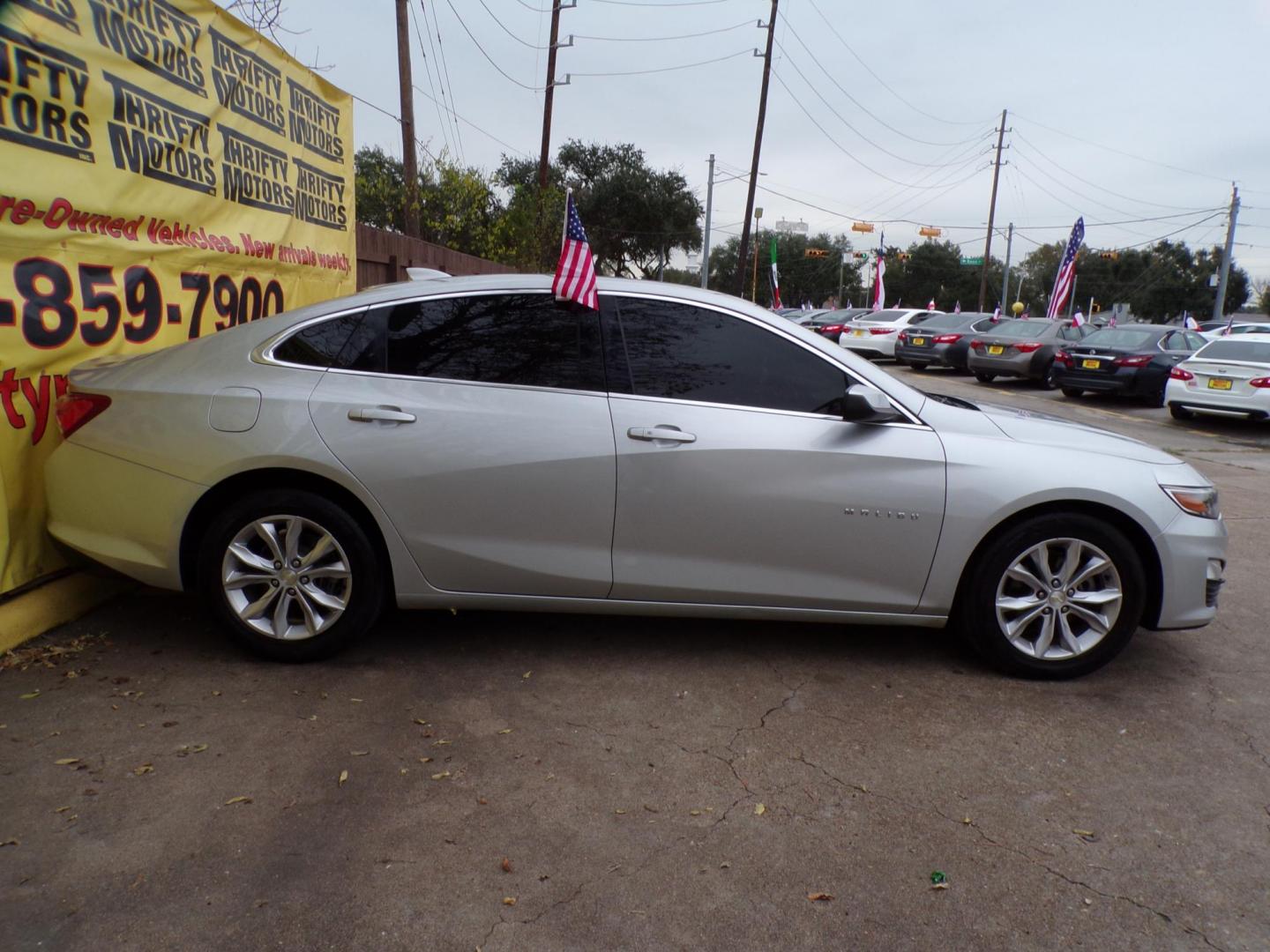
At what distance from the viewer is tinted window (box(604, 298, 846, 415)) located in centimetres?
386

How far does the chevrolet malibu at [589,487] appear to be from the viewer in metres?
3.72

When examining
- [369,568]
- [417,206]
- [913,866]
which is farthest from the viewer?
[417,206]

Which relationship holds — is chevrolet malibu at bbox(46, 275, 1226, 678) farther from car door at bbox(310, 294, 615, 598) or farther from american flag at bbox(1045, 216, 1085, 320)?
american flag at bbox(1045, 216, 1085, 320)

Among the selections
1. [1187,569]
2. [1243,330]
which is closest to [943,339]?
[1243,330]

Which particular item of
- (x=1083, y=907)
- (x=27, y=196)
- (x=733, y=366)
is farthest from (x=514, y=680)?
(x=27, y=196)

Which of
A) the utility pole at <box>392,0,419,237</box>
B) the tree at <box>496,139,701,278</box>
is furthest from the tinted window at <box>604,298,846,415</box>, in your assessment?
the tree at <box>496,139,701,278</box>

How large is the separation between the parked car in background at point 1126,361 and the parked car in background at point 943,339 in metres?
3.00

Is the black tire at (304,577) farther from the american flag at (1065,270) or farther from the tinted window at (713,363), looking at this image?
the american flag at (1065,270)

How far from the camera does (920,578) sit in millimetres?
3863

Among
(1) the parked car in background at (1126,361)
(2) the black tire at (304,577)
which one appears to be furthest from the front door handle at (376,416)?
(1) the parked car in background at (1126,361)

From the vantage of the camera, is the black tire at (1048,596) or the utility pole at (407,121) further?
the utility pole at (407,121)

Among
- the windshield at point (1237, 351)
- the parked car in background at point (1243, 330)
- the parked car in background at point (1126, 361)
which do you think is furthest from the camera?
the parked car in background at point (1243, 330)

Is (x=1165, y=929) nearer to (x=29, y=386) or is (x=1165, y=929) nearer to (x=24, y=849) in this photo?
(x=24, y=849)

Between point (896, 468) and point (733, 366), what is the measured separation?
0.79 metres
